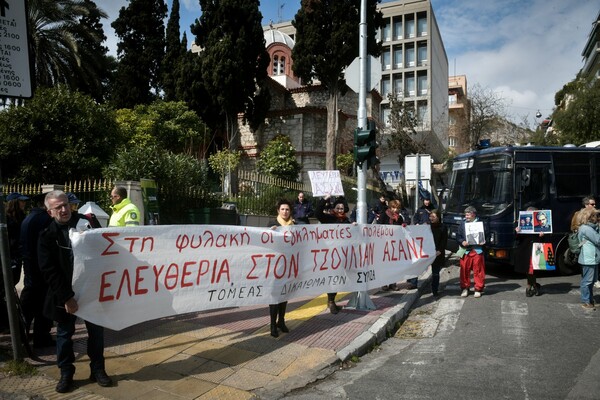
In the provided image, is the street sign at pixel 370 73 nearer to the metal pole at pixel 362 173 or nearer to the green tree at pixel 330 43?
the metal pole at pixel 362 173

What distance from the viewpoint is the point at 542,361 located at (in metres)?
4.92

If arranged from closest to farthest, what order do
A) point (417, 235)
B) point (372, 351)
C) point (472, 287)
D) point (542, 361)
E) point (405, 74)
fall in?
point (542, 361) → point (372, 351) → point (417, 235) → point (472, 287) → point (405, 74)

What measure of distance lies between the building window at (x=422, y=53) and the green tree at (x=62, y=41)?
135ft

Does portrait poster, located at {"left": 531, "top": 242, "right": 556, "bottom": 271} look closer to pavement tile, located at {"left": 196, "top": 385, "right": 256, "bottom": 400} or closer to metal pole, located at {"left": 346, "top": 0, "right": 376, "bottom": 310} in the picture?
metal pole, located at {"left": 346, "top": 0, "right": 376, "bottom": 310}

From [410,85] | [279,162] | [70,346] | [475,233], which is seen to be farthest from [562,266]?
[410,85]

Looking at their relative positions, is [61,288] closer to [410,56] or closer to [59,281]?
[59,281]

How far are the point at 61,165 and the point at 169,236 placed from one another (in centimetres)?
1337

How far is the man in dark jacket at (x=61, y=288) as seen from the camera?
12.3ft

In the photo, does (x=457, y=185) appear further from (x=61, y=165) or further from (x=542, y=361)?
(x=61, y=165)

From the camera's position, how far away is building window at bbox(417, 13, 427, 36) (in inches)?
2110

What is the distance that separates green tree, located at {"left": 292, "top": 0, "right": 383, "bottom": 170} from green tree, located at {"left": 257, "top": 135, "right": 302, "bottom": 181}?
8.15 ft

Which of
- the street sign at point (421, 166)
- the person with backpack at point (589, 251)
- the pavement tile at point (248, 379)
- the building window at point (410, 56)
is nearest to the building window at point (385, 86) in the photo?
the building window at point (410, 56)

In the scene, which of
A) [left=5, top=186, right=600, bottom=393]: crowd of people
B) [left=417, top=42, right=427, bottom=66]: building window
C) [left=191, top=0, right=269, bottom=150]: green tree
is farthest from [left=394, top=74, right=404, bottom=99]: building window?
[left=5, top=186, right=600, bottom=393]: crowd of people

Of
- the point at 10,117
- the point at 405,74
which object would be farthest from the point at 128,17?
the point at 405,74
